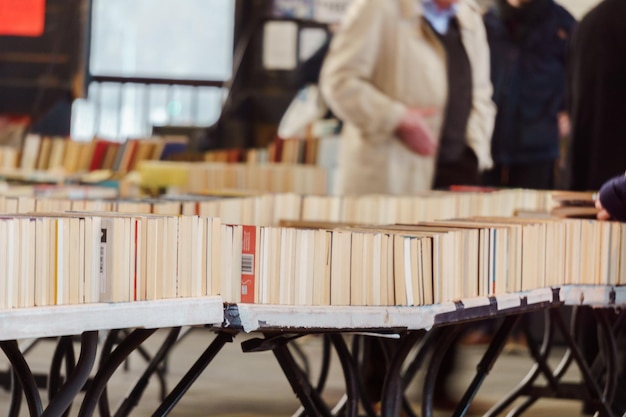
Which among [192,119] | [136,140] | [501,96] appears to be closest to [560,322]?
[501,96]

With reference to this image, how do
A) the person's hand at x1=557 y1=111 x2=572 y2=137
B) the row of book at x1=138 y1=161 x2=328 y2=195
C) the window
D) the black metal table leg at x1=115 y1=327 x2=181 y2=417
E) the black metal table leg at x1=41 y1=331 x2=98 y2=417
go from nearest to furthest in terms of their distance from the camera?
the black metal table leg at x1=41 y1=331 x2=98 y2=417, the black metal table leg at x1=115 y1=327 x2=181 y2=417, the person's hand at x1=557 y1=111 x2=572 y2=137, the row of book at x1=138 y1=161 x2=328 y2=195, the window

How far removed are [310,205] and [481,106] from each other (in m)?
1.76

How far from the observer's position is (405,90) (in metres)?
4.99

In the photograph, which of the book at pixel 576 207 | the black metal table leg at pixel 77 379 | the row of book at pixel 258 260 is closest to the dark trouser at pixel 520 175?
the book at pixel 576 207

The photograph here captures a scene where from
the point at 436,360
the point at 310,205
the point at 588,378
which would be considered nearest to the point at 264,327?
the point at 436,360

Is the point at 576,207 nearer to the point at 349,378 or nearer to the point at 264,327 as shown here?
the point at 349,378

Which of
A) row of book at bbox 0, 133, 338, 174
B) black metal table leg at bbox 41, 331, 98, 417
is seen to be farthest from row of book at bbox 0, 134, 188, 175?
black metal table leg at bbox 41, 331, 98, 417

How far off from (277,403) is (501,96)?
5.23 feet

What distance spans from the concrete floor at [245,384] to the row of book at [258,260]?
232cm

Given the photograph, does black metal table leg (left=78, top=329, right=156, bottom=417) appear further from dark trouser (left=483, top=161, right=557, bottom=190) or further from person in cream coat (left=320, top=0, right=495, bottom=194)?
dark trouser (left=483, top=161, right=557, bottom=190)

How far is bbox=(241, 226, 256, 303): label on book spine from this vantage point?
89.6 inches

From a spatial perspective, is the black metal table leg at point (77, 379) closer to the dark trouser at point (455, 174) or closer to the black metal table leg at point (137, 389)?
the black metal table leg at point (137, 389)

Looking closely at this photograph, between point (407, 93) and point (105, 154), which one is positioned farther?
point (105, 154)

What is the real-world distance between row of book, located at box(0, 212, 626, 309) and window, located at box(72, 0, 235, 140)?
8094mm
